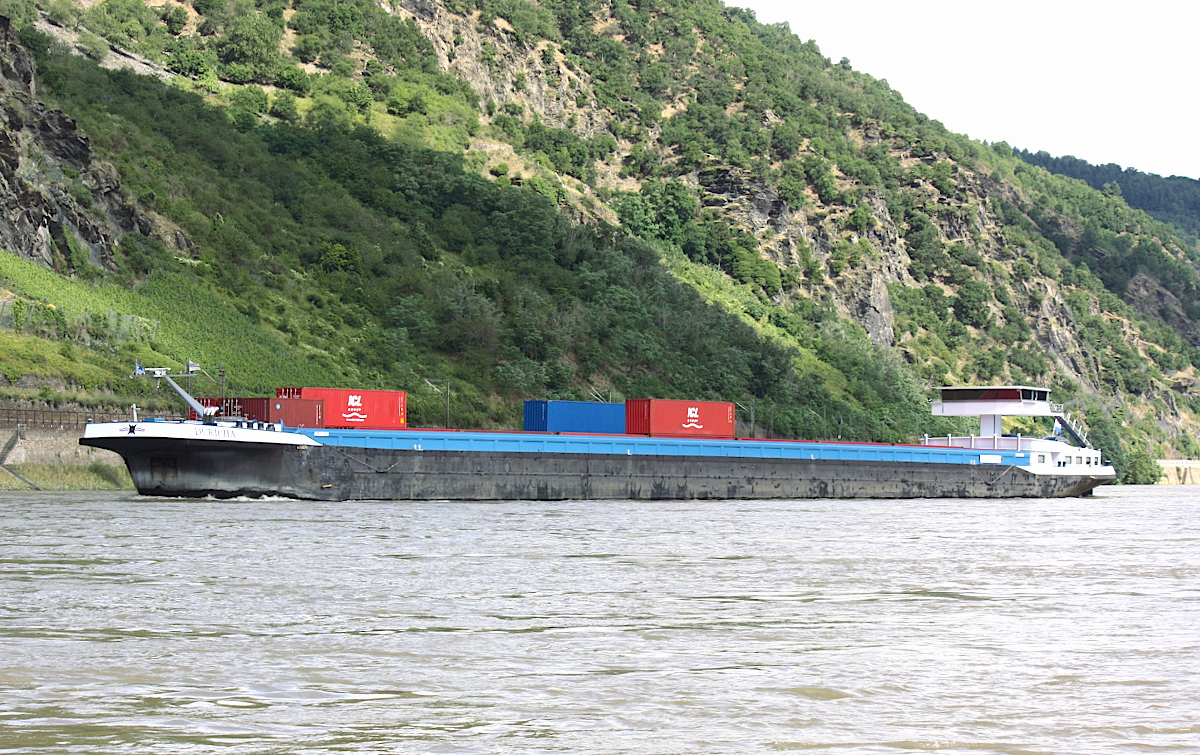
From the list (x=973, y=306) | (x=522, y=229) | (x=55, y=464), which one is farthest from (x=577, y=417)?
(x=973, y=306)

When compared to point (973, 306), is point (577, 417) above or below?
below

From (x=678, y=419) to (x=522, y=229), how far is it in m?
56.6

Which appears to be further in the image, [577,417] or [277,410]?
[577,417]

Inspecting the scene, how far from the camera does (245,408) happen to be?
58.4 metres

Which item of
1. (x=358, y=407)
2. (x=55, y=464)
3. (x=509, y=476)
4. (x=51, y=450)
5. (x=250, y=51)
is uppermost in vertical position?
(x=250, y=51)

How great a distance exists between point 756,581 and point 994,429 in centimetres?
6352

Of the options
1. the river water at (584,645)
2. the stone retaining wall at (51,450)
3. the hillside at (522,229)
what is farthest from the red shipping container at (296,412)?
the river water at (584,645)

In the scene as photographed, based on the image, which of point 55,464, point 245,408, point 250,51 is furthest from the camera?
point 250,51

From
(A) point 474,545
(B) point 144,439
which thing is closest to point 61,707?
(A) point 474,545

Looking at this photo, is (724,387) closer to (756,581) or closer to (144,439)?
(144,439)

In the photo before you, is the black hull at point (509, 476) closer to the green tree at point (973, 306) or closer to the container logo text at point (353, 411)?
the container logo text at point (353, 411)

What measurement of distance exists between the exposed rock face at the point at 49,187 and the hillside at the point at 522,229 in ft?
0.86

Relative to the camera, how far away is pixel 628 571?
27.7 m

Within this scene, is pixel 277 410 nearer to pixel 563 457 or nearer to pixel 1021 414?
pixel 563 457
